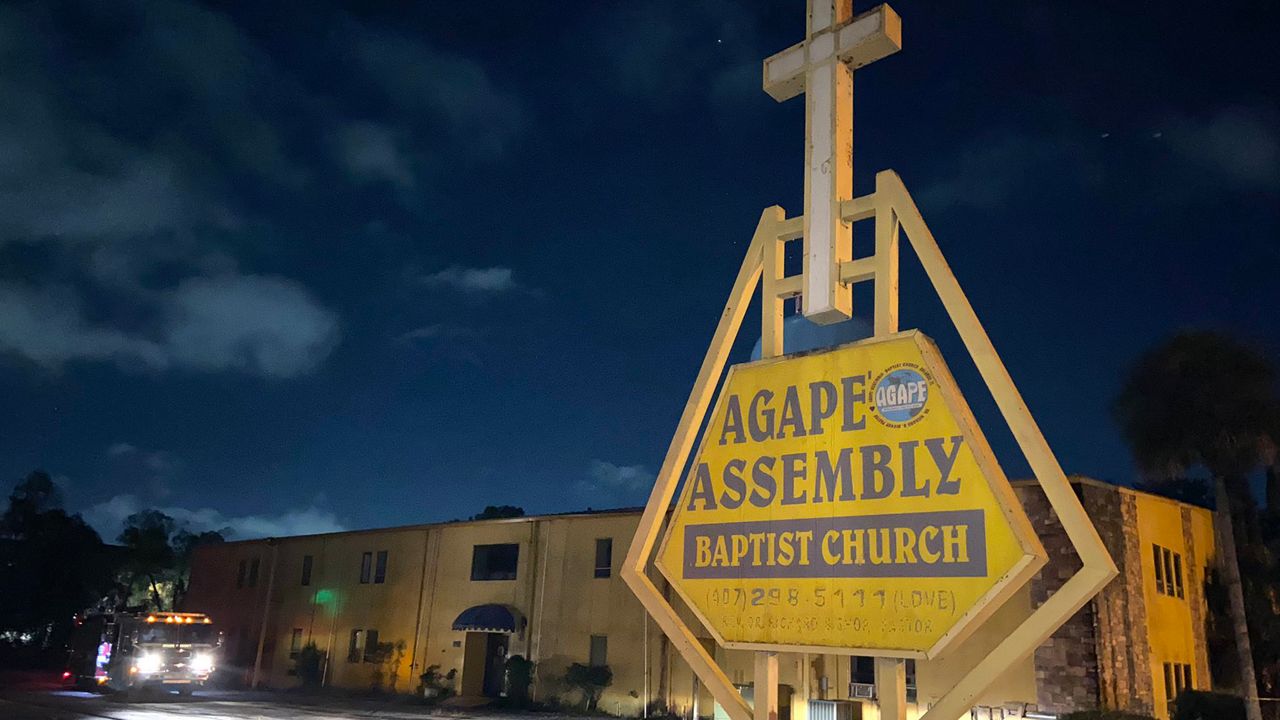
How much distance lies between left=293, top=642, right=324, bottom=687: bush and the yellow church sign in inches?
1269

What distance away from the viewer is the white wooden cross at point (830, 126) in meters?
9.95

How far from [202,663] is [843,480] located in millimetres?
25950

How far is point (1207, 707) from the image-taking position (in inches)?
823

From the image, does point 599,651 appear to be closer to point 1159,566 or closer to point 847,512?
point 1159,566

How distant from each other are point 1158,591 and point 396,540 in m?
25.9

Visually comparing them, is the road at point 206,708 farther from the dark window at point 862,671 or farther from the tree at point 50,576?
the tree at point 50,576

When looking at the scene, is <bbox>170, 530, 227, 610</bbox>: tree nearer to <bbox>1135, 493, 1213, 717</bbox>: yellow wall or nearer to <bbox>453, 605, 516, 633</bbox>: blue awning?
<bbox>453, 605, 516, 633</bbox>: blue awning

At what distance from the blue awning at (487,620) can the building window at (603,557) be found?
3634 millimetres

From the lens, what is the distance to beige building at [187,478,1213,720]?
2128 centimetres

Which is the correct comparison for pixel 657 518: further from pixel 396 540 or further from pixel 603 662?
pixel 396 540

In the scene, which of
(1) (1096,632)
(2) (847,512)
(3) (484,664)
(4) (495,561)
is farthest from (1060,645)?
(3) (484,664)

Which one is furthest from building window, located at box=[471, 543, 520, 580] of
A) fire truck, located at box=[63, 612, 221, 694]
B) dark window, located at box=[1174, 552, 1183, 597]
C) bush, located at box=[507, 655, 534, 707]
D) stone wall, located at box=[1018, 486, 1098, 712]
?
dark window, located at box=[1174, 552, 1183, 597]

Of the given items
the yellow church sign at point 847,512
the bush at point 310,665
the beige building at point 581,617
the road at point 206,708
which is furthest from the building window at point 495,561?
the yellow church sign at point 847,512

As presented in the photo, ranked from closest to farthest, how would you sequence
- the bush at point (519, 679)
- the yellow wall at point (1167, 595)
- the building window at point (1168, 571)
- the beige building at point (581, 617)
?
the beige building at point (581, 617), the yellow wall at point (1167, 595), the building window at point (1168, 571), the bush at point (519, 679)
